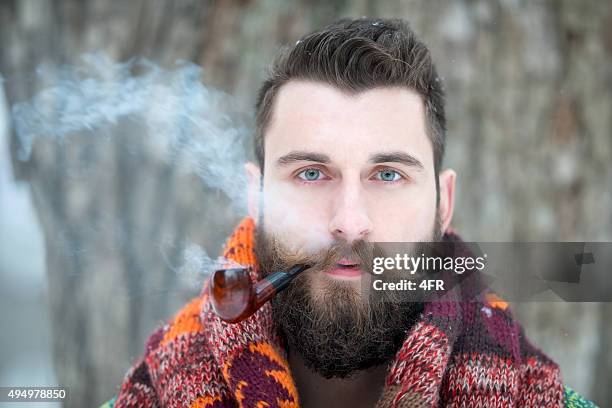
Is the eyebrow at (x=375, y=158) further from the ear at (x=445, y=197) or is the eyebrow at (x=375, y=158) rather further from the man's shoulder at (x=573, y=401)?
the man's shoulder at (x=573, y=401)

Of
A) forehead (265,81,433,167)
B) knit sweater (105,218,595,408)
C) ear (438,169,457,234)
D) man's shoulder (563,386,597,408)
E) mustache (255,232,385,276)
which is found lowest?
man's shoulder (563,386,597,408)

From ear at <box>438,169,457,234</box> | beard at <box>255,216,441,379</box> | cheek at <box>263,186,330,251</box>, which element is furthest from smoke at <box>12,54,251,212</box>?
ear at <box>438,169,457,234</box>

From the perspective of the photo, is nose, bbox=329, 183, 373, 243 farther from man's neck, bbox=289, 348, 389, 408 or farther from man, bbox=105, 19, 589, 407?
Result: man's neck, bbox=289, 348, 389, 408

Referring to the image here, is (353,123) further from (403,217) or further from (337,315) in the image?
(337,315)

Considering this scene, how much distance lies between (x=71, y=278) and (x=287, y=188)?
2.26ft

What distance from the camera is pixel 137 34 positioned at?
1574 millimetres

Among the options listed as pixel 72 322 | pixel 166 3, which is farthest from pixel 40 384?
pixel 166 3

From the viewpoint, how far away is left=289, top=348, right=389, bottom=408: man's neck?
1.21 metres

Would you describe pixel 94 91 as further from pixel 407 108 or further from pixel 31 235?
pixel 407 108

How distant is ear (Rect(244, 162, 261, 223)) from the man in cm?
5

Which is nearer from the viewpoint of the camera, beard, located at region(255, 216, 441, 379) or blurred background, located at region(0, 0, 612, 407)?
beard, located at region(255, 216, 441, 379)

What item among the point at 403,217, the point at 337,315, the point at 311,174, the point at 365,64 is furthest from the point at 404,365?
the point at 365,64

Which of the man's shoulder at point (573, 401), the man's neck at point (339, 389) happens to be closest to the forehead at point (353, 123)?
the man's neck at point (339, 389)

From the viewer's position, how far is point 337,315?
1.13 m
